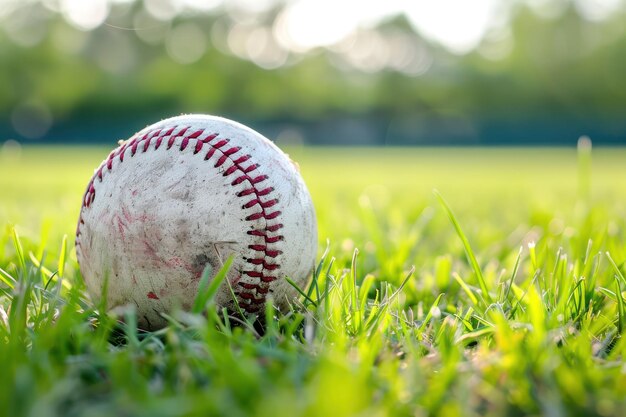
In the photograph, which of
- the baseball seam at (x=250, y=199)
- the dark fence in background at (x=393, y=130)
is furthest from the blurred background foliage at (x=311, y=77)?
the baseball seam at (x=250, y=199)

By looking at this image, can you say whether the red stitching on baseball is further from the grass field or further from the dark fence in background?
the dark fence in background

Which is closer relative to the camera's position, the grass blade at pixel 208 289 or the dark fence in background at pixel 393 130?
the grass blade at pixel 208 289

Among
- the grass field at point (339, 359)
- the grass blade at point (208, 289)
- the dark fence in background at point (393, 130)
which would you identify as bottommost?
the dark fence in background at point (393, 130)

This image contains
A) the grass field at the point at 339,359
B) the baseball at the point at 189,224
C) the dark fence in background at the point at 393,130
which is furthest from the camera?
the dark fence in background at the point at 393,130

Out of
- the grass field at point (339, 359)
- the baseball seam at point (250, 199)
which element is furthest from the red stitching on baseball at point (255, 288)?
the grass field at point (339, 359)

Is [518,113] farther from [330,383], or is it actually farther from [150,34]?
[330,383]

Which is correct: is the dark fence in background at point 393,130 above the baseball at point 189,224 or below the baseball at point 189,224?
below

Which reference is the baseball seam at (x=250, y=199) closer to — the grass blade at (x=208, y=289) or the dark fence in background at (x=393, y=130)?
the grass blade at (x=208, y=289)

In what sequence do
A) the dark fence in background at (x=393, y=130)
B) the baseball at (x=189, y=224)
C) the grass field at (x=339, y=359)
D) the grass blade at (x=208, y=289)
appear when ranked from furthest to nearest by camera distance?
the dark fence in background at (x=393, y=130)
the baseball at (x=189, y=224)
the grass blade at (x=208, y=289)
the grass field at (x=339, y=359)
